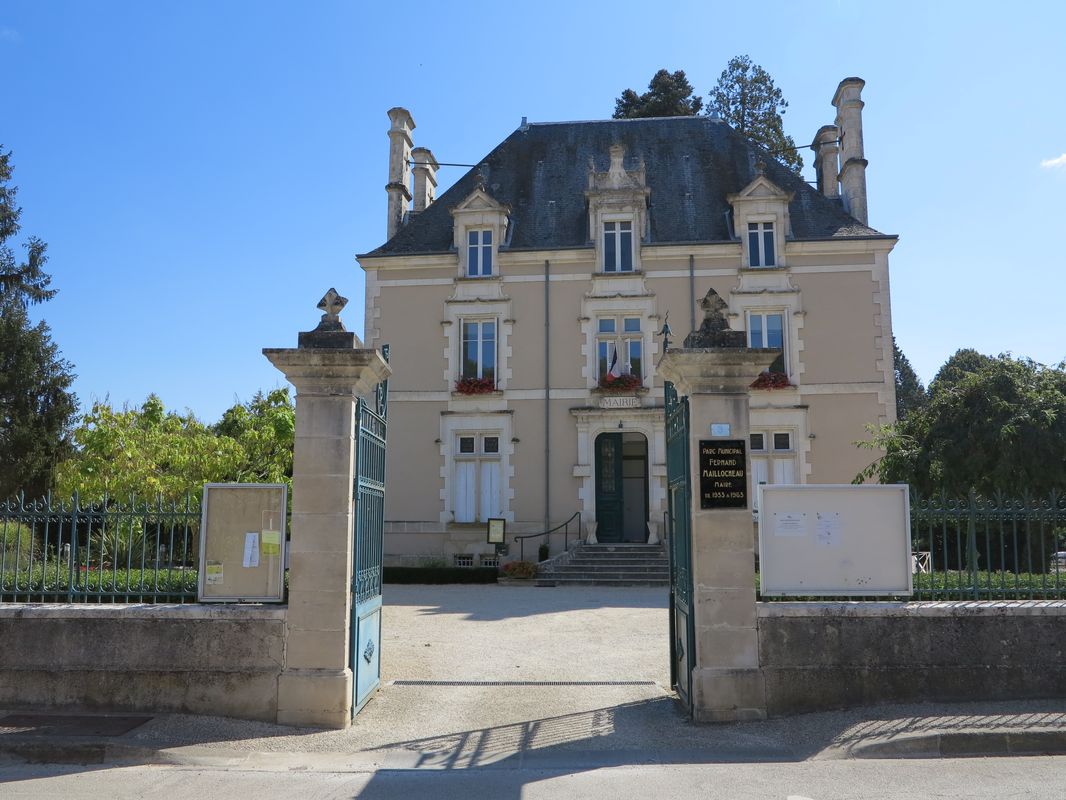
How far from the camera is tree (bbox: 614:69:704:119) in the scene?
32969mm

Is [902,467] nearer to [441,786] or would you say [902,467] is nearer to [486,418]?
[486,418]

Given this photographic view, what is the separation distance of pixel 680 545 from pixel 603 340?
560 inches

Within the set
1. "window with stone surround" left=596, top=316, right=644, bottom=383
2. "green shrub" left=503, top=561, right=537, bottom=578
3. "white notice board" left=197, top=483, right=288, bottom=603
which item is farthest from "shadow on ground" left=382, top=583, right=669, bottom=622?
"window with stone surround" left=596, top=316, right=644, bottom=383

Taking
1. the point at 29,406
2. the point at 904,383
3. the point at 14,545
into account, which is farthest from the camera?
the point at 904,383

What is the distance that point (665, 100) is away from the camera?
33094 mm

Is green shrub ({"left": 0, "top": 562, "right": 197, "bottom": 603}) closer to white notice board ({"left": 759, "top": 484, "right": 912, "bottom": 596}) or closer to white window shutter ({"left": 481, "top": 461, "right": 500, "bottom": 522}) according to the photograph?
white notice board ({"left": 759, "top": 484, "right": 912, "bottom": 596})

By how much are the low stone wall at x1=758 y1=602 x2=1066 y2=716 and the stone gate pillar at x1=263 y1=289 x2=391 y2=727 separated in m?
3.36

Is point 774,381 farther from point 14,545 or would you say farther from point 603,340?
point 14,545

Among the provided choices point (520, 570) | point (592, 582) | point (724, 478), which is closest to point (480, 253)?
point (520, 570)

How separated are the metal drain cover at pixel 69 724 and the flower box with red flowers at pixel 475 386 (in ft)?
49.0

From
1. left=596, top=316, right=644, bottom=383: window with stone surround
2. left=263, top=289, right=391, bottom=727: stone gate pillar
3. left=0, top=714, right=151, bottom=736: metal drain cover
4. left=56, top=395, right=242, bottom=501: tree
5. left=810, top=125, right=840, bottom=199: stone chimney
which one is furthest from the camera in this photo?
left=810, top=125, right=840, bottom=199: stone chimney

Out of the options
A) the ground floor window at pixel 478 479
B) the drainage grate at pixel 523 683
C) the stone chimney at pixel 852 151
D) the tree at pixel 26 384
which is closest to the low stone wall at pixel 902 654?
the drainage grate at pixel 523 683

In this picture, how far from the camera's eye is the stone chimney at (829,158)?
917 inches

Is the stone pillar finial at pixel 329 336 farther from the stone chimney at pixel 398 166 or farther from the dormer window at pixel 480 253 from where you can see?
the stone chimney at pixel 398 166
